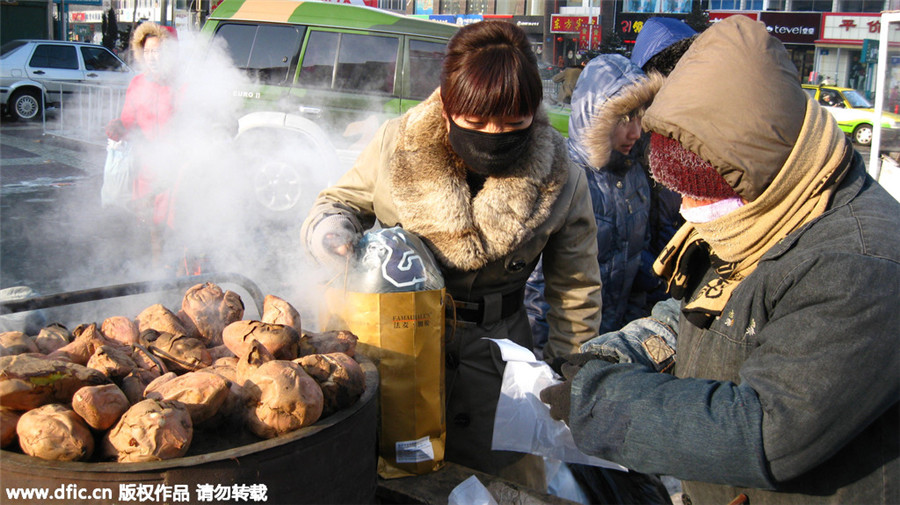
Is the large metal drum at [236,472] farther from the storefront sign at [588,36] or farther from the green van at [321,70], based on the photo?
the storefront sign at [588,36]

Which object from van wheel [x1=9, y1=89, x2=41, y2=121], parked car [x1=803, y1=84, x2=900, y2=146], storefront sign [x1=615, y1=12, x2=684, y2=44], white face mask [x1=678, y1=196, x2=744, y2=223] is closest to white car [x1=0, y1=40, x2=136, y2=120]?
van wheel [x1=9, y1=89, x2=41, y2=121]

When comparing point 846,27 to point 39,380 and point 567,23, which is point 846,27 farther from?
point 39,380

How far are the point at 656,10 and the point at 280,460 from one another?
34.3m

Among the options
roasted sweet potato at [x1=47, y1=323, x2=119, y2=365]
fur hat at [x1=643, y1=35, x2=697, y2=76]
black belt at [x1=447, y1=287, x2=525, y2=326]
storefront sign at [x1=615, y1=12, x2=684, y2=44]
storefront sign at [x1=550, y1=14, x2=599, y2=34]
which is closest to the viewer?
roasted sweet potato at [x1=47, y1=323, x2=119, y2=365]

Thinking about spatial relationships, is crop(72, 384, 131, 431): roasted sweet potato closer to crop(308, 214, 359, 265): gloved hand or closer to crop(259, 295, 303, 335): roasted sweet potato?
crop(259, 295, 303, 335): roasted sweet potato

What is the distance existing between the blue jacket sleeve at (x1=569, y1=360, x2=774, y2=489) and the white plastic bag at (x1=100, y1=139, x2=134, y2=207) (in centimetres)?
474

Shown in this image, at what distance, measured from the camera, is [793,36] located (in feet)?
106

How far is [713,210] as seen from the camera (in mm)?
1429

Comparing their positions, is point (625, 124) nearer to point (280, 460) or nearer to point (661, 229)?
point (661, 229)

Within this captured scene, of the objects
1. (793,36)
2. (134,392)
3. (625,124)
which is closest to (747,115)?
(134,392)

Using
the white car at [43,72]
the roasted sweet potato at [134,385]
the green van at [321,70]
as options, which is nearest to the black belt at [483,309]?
the roasted sweet potato at [134,385]

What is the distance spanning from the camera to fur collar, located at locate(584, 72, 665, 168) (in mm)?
2924

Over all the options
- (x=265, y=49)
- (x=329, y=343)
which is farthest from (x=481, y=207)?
(x=265, y=49)

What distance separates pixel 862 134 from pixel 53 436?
72.4 ft
